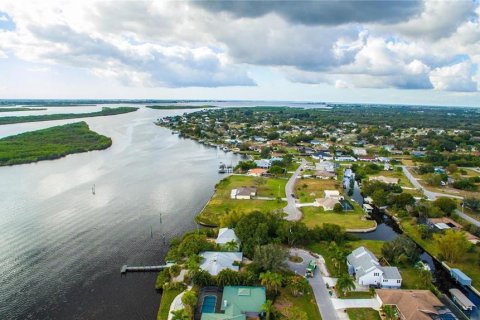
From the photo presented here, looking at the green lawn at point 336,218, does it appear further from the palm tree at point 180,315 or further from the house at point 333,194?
the palm tree at point 180,315

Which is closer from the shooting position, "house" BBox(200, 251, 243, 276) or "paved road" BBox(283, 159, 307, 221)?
"house" BBox(200, 251, 243, 276)

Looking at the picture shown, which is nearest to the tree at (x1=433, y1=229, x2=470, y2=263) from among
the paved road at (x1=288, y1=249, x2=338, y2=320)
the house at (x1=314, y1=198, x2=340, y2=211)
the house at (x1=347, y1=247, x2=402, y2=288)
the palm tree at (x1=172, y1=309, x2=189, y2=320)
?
the house at (x1=347, y1=247, x2=402, y2=288)

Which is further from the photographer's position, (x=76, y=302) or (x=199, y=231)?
(x=199, y=231)

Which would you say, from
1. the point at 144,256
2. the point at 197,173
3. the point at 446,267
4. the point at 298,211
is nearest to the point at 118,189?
the point at 197,173

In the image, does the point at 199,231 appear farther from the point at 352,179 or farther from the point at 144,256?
the point at 352,179

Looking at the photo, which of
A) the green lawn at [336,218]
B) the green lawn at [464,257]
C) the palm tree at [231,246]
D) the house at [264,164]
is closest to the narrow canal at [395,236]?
the green lawn at [464,257]

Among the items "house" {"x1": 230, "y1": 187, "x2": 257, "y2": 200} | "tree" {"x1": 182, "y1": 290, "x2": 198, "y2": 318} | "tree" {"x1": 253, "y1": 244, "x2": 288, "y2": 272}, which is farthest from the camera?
"house" {"x1": 230, "y1": 187, "x2": 257, "y2": 200}

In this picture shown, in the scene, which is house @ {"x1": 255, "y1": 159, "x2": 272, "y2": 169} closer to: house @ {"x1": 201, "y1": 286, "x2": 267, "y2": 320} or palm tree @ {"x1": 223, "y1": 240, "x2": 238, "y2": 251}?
palm tree @ {"x1": 223, "y1": 240, "x2": 238, "y2": 251}
